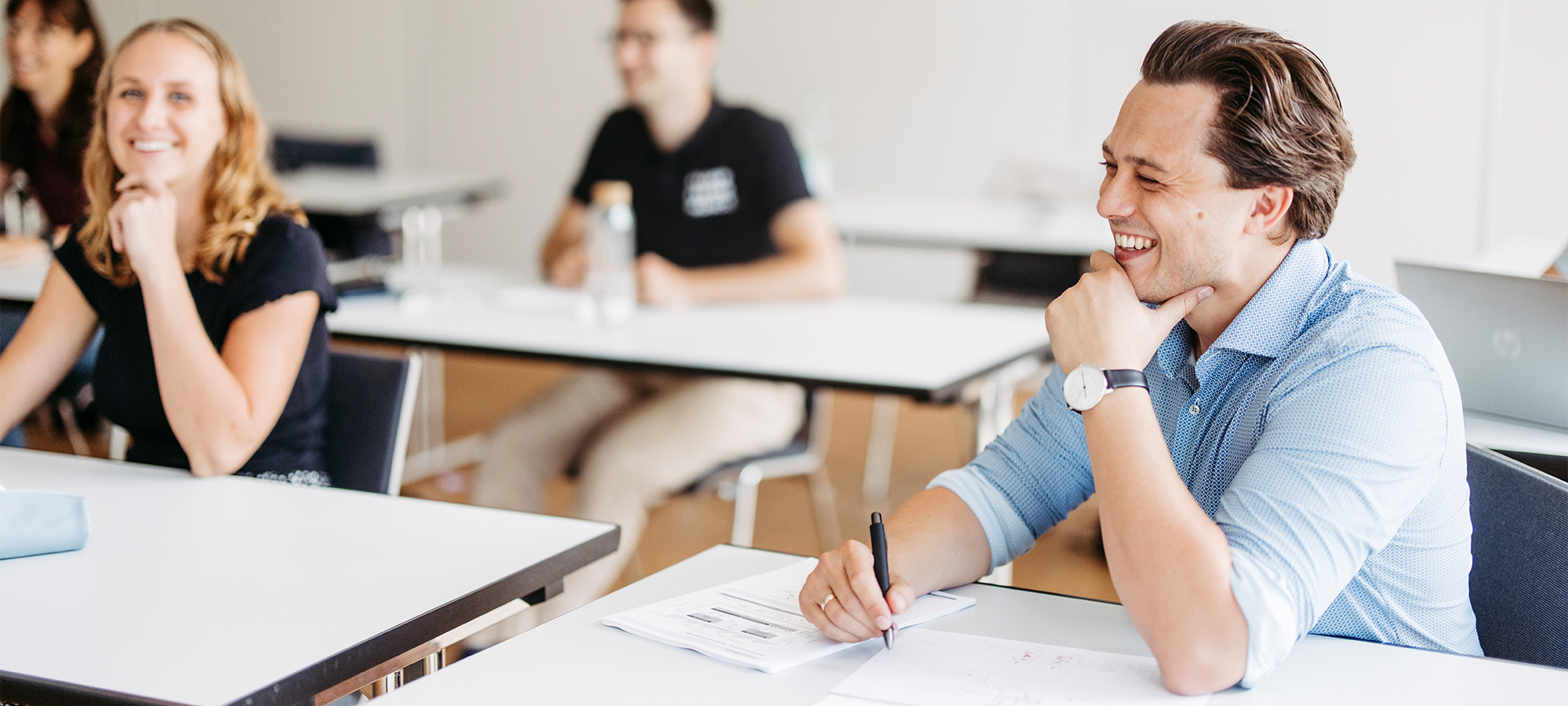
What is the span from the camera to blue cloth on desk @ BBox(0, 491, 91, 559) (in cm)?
123

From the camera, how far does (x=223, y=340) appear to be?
1766mm

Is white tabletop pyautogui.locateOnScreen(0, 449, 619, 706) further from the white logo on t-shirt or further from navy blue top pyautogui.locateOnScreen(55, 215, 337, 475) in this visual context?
the white logo on t-shirt

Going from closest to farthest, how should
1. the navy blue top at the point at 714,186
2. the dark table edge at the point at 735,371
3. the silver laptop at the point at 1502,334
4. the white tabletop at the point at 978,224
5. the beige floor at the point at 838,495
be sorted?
the silver laptop at the point at 1502,334 < the dark table edge at the point at 735,371 < the navy blue top at the point at 714,186 < the beige floor at the point at 838,495 < the white tabletop at the point at 978,224

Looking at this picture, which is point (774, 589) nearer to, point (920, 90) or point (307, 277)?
point (307, 277)

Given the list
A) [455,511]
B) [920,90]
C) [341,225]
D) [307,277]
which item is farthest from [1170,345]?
[920,90]

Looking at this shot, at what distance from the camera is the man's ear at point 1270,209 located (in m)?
1.13

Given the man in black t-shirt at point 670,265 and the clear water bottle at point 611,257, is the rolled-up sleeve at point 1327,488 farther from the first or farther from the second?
the clear water bottle at point 611,257

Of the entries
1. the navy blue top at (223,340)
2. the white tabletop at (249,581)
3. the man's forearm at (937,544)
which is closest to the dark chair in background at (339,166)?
the navy blue top at (223,340)

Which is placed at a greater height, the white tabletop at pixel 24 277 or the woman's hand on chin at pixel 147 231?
the woman's hand on chin at pixel 147 231

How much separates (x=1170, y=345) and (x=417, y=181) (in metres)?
3.96

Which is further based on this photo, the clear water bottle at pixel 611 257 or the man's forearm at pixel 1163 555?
the clear water bottle at pixel 611 257

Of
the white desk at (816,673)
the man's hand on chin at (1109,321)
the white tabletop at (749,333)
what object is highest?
the man's hand on chin at (1109,321)

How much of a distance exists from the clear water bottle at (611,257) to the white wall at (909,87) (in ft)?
4.03

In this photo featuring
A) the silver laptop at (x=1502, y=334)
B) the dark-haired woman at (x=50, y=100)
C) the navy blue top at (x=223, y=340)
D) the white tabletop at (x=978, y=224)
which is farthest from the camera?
the white tabletop at (x=978, y=224)
